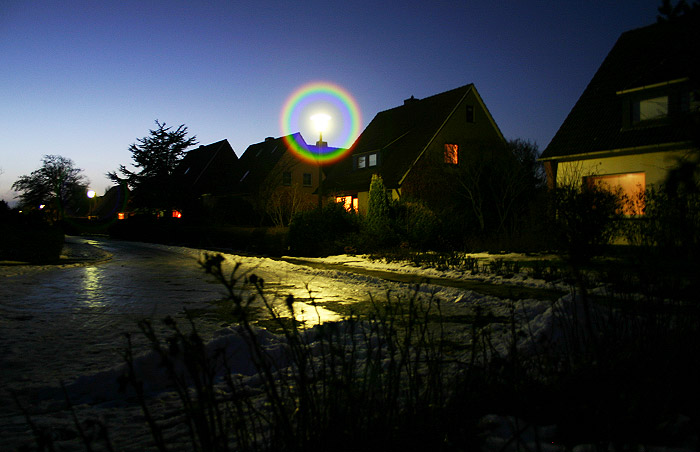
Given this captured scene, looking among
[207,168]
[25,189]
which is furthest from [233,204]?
[25,189]

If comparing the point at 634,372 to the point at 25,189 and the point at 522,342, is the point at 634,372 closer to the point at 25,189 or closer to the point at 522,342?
the point at 522,342

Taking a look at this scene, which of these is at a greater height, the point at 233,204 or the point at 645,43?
the point at 645,43

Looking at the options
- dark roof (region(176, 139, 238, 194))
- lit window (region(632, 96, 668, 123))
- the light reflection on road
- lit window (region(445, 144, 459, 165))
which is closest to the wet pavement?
the light reflection on road

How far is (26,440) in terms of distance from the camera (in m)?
3.23

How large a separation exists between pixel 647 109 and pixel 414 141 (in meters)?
14.4

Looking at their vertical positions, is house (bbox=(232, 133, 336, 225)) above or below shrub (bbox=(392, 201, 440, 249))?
above

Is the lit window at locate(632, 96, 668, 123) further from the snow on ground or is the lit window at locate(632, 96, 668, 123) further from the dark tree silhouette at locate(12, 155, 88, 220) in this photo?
the dark tree silhouette at locate(12, 155, 88, 220)

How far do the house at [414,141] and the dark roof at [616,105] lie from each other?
706cm

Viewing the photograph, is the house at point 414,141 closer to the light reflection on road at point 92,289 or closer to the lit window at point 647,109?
the lit window at point 647,109

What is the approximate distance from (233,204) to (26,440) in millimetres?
40632

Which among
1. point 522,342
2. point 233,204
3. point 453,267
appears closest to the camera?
point 522,342

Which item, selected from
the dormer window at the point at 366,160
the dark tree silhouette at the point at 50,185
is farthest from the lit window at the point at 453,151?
the dark tree silhouette at the point at 50,185

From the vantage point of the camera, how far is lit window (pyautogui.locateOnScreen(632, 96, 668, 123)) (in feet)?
59.0

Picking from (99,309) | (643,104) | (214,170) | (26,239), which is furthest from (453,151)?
(214,170)
